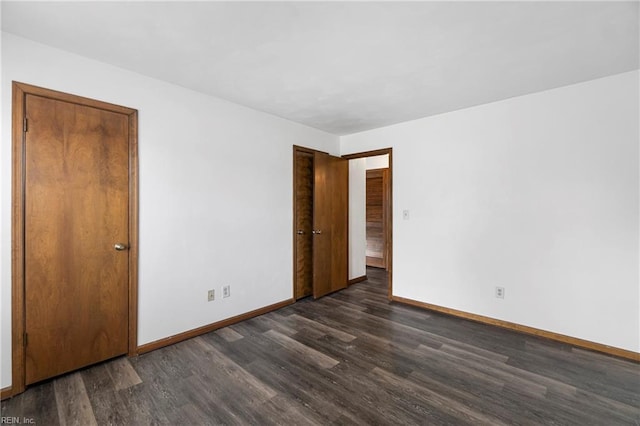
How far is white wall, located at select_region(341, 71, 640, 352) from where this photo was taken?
2.45 metres

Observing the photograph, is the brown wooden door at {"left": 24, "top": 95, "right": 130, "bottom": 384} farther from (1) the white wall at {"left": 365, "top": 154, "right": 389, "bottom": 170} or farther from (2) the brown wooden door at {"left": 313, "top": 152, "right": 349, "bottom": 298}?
(1) the white wall at {"left": 365, "top": 154, "right": 389, "bottom": 170}

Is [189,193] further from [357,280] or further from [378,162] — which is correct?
[378,162]

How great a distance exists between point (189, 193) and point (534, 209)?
3507 mm

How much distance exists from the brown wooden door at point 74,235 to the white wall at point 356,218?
3162 millimetres

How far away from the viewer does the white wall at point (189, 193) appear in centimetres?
200

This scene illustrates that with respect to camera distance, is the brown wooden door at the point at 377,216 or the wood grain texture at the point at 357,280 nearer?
the wood grain texture at the point at 357,280

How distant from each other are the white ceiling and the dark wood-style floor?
2469 millimetres

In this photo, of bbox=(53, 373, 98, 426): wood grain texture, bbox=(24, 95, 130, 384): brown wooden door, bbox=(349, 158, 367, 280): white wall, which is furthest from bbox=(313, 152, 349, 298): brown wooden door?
bbox=(53, 373, 98, 426): wood grain texture

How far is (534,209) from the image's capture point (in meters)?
2.85

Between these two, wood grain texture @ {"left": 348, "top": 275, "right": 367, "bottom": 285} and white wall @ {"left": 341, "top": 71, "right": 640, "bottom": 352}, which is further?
wood grain texture @ {"left": 348, "top": 275, "right": 367, "bottom": 285}

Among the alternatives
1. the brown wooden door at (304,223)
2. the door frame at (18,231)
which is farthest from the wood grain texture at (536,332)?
the door frame at (18,231)

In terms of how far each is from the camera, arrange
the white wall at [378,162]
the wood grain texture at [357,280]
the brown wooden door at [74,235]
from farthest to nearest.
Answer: the white wall at [378,162] → the wood grain texture at [357,280] → the brown wooden door at [74,235]

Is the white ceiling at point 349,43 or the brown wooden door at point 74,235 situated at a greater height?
the white ceiling at point 349,43

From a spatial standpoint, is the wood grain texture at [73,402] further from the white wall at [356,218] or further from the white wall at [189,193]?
the white wall at [356,218]
